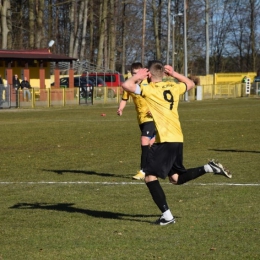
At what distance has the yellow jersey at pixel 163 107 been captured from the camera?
28.4 ft

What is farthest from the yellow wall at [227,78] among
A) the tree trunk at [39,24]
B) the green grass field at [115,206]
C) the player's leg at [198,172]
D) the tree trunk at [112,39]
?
the player's leg at [198,172]

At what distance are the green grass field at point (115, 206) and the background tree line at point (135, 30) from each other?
40304mm

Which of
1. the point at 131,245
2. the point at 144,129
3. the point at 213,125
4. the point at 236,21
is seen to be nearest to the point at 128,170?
the point at 144,129

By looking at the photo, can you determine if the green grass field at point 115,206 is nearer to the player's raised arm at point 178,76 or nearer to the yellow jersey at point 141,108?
the yellow jersey at point 141,108

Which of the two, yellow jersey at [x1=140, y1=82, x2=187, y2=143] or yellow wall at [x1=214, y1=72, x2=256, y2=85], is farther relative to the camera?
yellow wall at [x1=214, y1=72, x2=256, y2=85]

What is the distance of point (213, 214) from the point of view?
9109mm

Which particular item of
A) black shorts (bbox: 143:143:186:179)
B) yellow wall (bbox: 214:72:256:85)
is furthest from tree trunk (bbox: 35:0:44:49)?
black shorts (bbox: 143:143:186:179)

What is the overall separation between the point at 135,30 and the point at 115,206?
257 feet

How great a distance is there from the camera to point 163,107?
28.6 feet

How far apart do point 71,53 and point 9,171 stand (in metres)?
54.9

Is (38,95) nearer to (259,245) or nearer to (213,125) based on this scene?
(213,125)

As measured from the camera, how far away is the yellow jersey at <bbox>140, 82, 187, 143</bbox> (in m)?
8.66

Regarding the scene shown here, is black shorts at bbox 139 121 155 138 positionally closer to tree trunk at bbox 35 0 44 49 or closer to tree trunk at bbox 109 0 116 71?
tree trunk at bbox 35 0 44 49

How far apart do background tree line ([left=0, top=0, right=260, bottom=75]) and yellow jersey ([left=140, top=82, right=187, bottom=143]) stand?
4810cm
